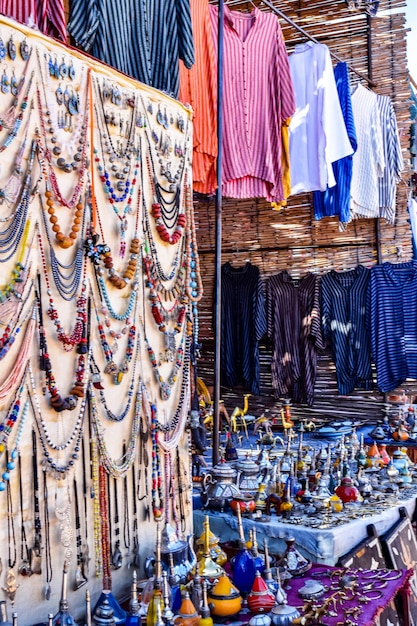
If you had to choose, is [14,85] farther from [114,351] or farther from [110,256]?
[114,351]

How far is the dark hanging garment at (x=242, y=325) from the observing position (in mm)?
7668

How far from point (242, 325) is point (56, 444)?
17.5 feet

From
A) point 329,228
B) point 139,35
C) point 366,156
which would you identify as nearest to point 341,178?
point 366,156

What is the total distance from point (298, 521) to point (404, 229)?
14.6ft

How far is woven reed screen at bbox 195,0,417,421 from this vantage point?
7312mm

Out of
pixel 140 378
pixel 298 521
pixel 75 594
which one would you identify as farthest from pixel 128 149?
pixel 298 521

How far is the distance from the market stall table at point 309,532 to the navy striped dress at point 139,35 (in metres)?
2.43

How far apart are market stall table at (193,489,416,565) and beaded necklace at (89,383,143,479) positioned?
960mm

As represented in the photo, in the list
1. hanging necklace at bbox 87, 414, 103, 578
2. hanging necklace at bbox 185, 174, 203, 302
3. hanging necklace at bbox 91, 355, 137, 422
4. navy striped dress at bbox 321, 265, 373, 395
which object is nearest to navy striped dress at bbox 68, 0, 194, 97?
hanging necklace at bbox 185, 174, 203, 302

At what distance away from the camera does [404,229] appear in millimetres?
7258

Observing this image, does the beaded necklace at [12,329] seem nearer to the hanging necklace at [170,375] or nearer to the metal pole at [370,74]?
the hanging necklace at [170,375]

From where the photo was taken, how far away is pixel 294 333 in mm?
7562

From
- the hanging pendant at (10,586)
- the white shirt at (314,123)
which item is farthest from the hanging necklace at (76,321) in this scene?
the white shirt at (314,123)

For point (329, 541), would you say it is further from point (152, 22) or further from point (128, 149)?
point (152, 22)
